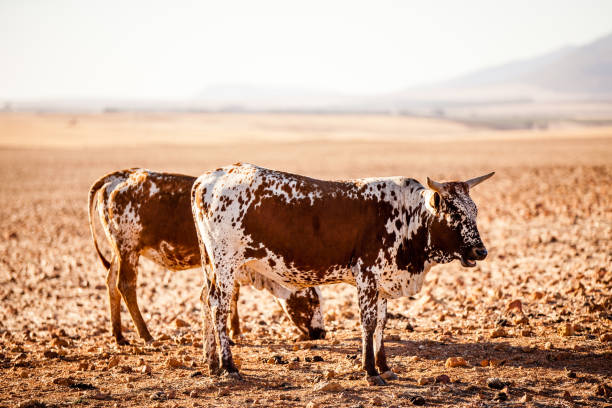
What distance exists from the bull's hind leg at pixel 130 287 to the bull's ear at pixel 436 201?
4.82 metres

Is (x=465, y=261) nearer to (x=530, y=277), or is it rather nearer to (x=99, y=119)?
(x=530, y=277)

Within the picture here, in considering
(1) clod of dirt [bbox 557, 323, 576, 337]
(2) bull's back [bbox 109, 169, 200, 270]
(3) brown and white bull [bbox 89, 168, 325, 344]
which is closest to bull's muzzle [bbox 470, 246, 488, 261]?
(1) clod of dirt [bbox 557, 323, 576, 337]

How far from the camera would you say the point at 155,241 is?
10.1 metres

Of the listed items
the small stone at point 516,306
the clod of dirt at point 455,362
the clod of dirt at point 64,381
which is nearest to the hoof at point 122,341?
the clod of dirt at point 64,381

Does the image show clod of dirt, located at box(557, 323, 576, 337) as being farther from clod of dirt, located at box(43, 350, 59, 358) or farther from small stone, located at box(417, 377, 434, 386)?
clod of dirt, located at box(43, 350, 59, 358)

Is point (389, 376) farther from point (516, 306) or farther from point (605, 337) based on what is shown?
point (516, 306)

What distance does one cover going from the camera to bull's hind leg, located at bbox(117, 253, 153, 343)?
10.2 meters

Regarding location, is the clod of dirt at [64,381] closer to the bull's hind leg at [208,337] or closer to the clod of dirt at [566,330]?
the bull's hind leg at [208,337]

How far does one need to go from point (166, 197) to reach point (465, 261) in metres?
4.64

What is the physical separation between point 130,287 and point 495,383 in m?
5.62

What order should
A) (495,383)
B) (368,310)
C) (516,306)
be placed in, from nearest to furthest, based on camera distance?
(495,383), (368,310), (516,306)

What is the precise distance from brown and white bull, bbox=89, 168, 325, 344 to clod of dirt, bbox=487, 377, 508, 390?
3006 mm

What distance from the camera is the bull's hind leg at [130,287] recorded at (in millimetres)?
10195

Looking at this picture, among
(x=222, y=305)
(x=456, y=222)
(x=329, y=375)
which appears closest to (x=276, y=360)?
(x=329, y=375)
